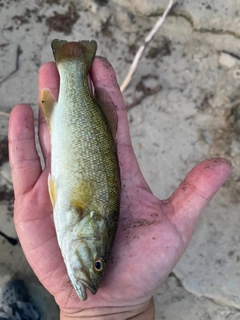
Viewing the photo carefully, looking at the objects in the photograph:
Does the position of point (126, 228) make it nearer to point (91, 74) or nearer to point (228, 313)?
A: point (91, 74)

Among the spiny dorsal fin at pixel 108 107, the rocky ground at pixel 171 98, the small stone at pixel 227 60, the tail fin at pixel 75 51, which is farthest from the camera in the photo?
the small stone at pixel 227 60

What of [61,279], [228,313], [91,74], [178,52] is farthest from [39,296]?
[178,52]

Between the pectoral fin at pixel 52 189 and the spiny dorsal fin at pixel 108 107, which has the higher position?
the spiny dorsal fin at pixel 108 107

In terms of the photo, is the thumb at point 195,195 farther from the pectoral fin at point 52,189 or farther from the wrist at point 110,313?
the pectoral fin at point 52,189

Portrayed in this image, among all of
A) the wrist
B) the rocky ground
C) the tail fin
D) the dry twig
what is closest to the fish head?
the wrist

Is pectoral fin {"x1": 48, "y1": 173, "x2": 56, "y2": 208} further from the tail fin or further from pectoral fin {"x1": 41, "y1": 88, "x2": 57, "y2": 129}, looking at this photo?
the tail fin

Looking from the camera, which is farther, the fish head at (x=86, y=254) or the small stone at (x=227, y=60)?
the small stone at (x=227, y=60)

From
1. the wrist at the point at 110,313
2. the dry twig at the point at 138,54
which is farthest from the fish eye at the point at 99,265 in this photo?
the dry twig at the point at 138,54
